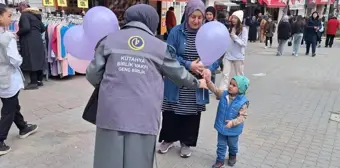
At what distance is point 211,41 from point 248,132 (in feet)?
7.17

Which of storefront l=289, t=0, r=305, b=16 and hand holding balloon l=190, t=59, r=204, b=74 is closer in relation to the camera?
hand holding balloon l=190, t=59, r=204, b=74

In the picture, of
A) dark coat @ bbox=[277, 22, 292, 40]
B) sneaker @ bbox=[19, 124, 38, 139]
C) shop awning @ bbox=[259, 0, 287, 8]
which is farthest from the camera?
shop awning @ bbox=[259, 0, 287, 8]

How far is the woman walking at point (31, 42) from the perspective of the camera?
19.6ft

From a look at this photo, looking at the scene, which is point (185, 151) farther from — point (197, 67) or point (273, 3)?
point (273, 3)

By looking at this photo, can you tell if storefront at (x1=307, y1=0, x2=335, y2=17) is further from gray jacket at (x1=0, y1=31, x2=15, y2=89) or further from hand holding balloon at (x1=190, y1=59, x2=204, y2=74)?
gray jacket at (x1=0, y1=31, x2=15, y2=89)

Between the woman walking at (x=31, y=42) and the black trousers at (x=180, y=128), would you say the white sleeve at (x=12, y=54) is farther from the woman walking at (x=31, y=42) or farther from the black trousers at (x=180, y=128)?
the woman walking at (x=31, y=42)

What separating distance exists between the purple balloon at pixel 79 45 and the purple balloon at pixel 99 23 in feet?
0.46

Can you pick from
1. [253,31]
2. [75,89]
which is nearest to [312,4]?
[253,31]

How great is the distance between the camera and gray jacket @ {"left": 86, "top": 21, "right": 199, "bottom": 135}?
6.95ft

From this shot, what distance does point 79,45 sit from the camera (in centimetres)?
285

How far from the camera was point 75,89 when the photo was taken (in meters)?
6.28

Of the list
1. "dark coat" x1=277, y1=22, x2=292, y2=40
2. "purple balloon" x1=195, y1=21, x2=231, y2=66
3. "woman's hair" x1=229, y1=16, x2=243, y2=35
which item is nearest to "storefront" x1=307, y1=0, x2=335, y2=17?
"dark coat" x1=277, y1=22, x2=292, y2=40

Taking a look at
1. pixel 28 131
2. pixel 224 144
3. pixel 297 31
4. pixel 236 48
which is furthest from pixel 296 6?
pixel 28 131

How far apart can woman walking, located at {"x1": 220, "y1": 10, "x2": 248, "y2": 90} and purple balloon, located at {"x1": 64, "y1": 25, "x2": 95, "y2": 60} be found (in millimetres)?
3322
